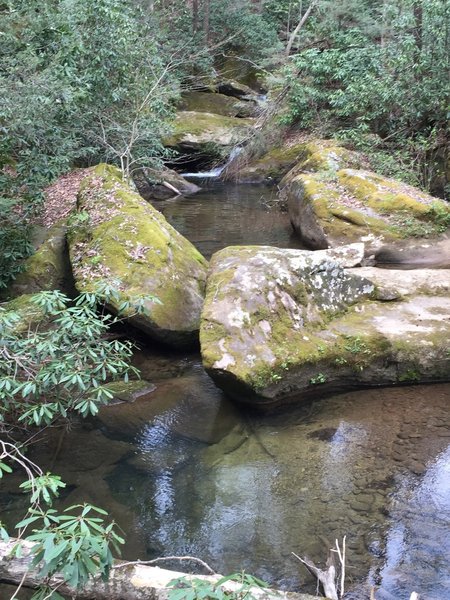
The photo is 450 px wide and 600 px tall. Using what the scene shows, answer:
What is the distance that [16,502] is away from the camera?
4.36m

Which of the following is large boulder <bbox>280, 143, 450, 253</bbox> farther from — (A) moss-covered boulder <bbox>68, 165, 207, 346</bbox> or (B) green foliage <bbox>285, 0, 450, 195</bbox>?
(A) moss-covered boulder <bbox>68, 165, 207, 346</bbox>

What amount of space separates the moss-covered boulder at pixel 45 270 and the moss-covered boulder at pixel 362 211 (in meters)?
4.96

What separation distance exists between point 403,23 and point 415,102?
1950mm

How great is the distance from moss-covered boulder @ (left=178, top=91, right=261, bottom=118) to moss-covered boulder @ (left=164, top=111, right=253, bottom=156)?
1.64 m

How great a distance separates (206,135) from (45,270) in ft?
41.3

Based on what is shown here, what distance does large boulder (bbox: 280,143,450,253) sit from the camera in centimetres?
962

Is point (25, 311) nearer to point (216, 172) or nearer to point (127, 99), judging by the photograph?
point (127, 99)

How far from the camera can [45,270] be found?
7.50m

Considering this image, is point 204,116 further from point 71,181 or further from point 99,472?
point 99,472

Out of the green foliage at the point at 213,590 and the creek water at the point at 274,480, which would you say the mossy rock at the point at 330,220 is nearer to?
the creek water at the point at 274,480

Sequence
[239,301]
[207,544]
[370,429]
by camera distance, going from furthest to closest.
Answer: [239,301] → [370,429] → [207,544]

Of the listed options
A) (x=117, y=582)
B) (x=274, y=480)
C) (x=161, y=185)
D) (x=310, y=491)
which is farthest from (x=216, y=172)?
(x=117, y=582)

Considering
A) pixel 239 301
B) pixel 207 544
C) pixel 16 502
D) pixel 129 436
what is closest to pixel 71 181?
pixel 239 301

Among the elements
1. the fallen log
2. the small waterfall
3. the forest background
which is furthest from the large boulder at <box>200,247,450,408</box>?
the small waterfall
